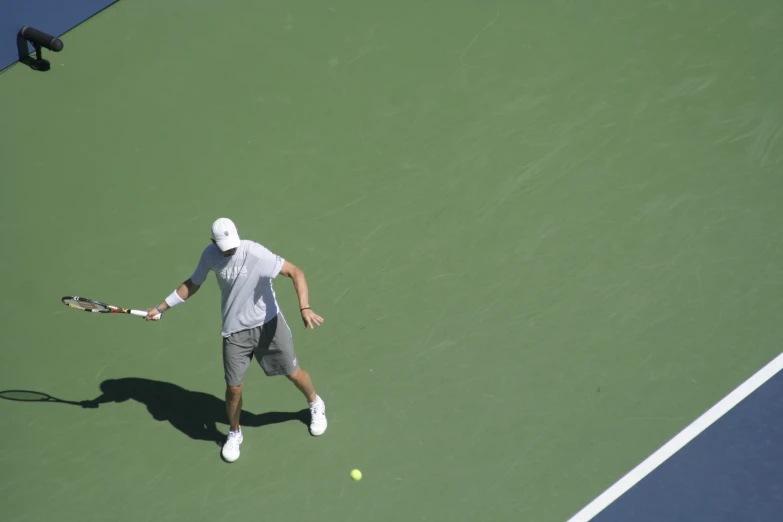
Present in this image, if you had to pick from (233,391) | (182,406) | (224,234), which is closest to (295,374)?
(233,391)

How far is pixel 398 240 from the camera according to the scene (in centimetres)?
701

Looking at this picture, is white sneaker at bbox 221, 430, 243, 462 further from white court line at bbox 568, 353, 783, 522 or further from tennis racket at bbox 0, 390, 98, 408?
white court line at bbox 568, 353, 783, 522

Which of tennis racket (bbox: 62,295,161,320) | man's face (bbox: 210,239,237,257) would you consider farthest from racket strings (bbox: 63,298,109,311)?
man's face (bbox: 210,239,237,257)

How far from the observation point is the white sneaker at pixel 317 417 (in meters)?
6.30

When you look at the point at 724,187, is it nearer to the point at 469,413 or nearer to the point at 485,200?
the point at 485,200

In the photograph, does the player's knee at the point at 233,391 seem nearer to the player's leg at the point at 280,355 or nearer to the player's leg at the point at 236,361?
the player's leg at the point at 236,361

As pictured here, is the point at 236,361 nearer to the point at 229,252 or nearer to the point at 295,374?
the point at 295,374

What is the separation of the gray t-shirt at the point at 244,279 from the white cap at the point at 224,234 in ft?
0.41

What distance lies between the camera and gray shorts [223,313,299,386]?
19.1ft

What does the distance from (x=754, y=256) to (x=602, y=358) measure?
1554 millimetres

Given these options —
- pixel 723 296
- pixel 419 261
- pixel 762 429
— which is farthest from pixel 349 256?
pixel 762 429

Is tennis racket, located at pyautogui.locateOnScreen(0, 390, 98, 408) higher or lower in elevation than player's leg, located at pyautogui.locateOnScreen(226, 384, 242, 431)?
lower

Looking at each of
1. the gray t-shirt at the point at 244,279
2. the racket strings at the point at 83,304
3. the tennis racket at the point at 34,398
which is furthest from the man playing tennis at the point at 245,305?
the tennis racket at the point at 34,398

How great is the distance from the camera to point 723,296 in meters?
6.79
